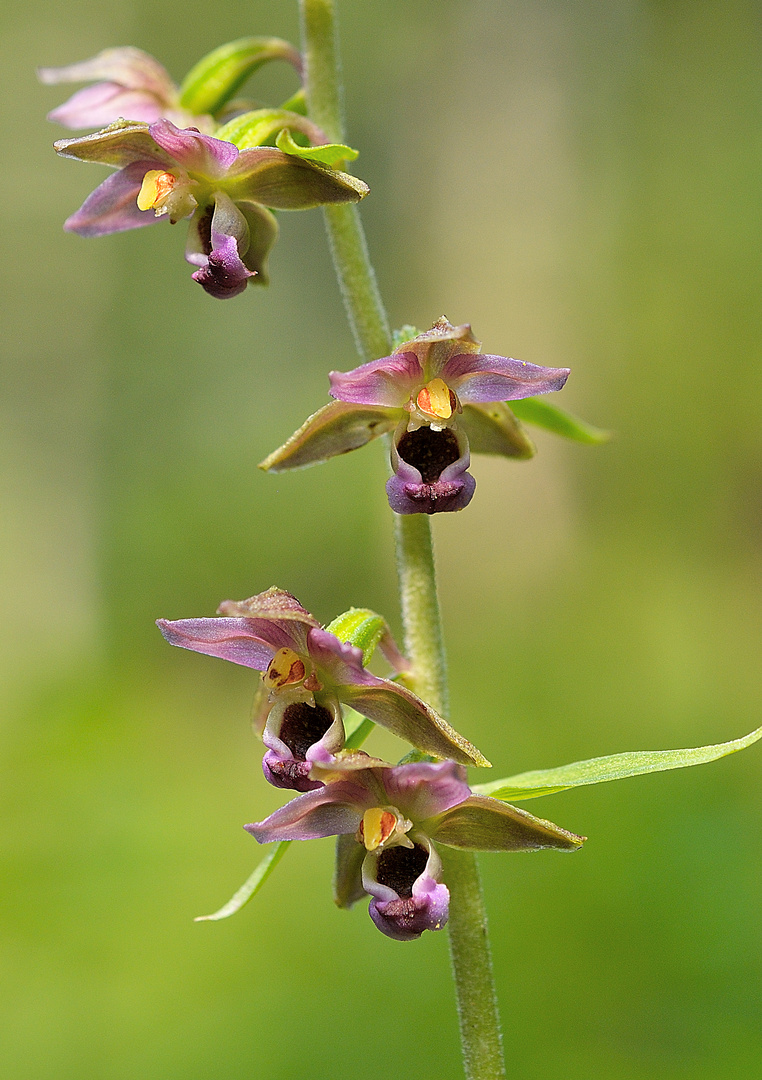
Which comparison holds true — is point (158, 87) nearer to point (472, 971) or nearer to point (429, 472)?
point (429, 472)

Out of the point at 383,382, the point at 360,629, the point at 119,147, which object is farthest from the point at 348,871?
the point at 119,147

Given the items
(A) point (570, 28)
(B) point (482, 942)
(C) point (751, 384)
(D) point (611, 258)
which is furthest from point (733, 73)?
(B) point (482, 942)

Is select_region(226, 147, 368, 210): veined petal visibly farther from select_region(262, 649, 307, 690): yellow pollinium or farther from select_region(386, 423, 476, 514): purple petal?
select_region(262, 649, 307, 690): yellow pollinium

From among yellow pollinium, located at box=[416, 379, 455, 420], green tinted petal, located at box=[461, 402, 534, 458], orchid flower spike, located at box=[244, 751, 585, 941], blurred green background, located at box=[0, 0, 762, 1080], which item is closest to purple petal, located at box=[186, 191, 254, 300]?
yellow pollinium, located at box=[416, 379, 455, 420]

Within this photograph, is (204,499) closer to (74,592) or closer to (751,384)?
(74,592)

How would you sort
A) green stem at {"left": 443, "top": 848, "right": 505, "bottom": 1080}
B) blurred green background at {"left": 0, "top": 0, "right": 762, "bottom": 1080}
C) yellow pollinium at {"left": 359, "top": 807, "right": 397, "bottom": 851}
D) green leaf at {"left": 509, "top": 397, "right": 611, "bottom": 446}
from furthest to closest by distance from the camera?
blurred green background at {"left": 0, "top": 0, "right": 762, "bottom": 1080}
green leaf at {"left": 509, "top": 397, "right": 611, "bottom": 446}
green stem at {"left": 443, "top": 848, "right": 505, "bottom": 1080}
yellow pollinium at {"left": 359, "top": 807, "right": 397, "bottom": 851}

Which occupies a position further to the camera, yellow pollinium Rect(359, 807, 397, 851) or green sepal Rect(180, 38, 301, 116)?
green sepal Rect(180, 38, 301, 116)

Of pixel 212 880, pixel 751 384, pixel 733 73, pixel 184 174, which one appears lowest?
pixel 212 880
